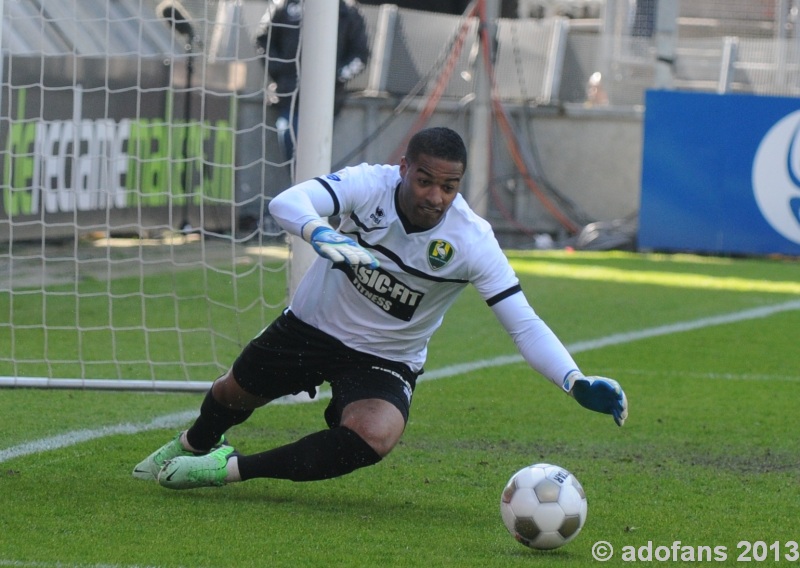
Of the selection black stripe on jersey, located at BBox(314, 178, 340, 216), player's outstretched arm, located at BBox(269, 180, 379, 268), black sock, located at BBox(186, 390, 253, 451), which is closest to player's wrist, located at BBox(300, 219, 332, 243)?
player's outstretched arm, located at BBox(269, 180, 379, 268)

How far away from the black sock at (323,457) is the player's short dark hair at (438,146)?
1.01m

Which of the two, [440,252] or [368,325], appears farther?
[368,325]

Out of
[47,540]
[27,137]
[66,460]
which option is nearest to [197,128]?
[27,137]

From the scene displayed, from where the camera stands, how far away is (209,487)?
5.01m

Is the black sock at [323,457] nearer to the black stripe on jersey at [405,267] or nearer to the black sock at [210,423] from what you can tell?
the black sock at [210,423]

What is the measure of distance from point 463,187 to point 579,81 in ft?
7.78

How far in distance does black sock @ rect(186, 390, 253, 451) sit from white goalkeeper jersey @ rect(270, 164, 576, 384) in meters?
0.48

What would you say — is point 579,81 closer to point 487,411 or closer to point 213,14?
point 213,14

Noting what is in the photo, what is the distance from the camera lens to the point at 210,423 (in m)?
5.12

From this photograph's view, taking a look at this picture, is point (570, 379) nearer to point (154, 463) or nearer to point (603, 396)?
point (603, 396)

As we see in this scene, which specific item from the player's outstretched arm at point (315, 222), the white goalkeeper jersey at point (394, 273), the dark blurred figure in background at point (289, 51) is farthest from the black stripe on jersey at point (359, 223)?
the dark blurred figure in background at point (289, 51)

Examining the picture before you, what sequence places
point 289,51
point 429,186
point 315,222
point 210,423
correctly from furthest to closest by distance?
point 289,51 → point 210,423 → point 429,186 → point 315,222

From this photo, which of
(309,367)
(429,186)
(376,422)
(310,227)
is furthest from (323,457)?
(429,186)

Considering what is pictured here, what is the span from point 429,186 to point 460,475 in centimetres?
135
